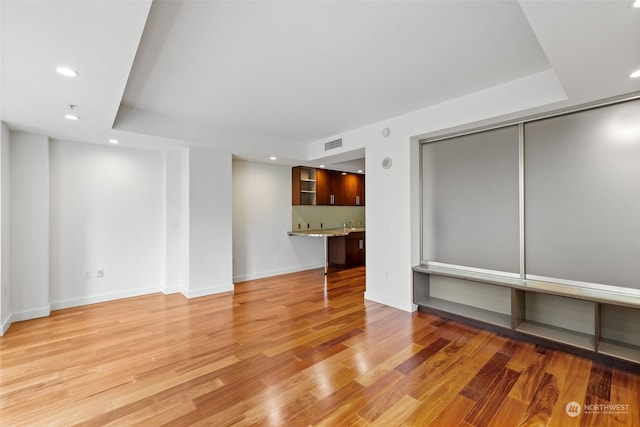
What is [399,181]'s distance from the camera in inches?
155

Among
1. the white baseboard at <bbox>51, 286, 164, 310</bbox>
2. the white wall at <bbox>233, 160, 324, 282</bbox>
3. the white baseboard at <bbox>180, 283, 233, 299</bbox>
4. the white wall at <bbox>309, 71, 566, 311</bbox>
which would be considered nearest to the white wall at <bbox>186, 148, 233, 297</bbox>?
the white baseboard at <bbox>180, 283, 233, 299</bbox>

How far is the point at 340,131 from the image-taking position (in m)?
4.65

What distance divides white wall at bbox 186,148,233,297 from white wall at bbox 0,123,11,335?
2.01 metres

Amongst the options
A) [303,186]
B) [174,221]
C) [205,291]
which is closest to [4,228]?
[174,221]

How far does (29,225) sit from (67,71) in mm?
2805

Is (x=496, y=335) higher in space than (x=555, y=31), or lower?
lower

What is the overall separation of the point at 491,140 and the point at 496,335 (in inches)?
88.2

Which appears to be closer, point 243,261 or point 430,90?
point 430,90

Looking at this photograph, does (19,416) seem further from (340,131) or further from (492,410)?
(340,131)

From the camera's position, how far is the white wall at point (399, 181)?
10.3ft

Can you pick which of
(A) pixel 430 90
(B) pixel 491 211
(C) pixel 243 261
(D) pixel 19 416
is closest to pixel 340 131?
(A) pixel 430 90

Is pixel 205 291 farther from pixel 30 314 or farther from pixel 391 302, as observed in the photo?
pixel 391 302

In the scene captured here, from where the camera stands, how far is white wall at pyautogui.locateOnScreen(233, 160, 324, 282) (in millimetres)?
5668

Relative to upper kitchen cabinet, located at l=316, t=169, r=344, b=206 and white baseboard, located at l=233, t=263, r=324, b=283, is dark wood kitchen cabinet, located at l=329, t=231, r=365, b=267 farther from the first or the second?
upper kitchen cabinet, located at l=316, t=169, r=344, b=206
